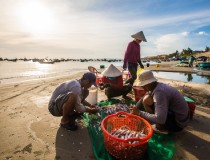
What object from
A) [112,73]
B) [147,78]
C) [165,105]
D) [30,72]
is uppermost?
[147,78]

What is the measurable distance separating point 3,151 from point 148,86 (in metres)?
3.00

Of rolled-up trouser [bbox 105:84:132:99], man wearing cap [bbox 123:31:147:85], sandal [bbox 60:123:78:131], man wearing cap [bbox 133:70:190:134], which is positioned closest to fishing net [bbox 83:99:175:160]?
man wearing cap [bbox 133:70:190:134]

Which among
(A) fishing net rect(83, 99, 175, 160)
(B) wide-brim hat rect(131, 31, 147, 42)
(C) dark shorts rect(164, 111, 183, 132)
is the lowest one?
(A) fishing net rect(83, 99, 175, 160)

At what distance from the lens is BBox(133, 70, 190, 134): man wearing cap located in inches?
123

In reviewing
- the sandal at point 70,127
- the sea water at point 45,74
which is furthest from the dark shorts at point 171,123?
the sea water at point 45,74

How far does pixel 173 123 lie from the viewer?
3395 mm

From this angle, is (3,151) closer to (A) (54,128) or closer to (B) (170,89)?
(A) (54,128)

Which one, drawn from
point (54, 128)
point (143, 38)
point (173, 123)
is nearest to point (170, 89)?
point (173, 123)

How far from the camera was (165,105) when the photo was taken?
311 centimetres

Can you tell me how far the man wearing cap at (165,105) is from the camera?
10.2 ft

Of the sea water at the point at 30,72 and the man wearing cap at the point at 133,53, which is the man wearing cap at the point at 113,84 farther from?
the sea water at the point at 30,72

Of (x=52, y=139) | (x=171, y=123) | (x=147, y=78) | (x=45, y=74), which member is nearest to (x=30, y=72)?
(x=45, y=74)

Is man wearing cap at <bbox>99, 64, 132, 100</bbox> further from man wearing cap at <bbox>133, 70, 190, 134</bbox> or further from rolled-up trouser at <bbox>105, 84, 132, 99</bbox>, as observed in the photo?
man wearing cap at <bbox>133, 70, 190, 134</bbox>

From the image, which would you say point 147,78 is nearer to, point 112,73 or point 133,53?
point 112,73
